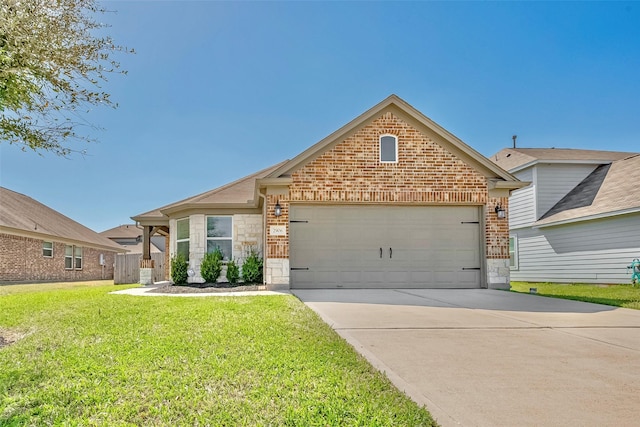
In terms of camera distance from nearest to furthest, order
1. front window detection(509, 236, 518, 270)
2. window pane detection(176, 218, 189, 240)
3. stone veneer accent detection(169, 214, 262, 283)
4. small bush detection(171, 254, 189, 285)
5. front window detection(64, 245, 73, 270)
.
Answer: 1. stone veneer accent detection(169, 214, 262, 283)
2. small bush detection(171, 254, 189, 285)
3. window pane detection(176, 218, 189, 240)
4. front window detection(509, 236, 518, 270)
5. front window detection(64, 245, 73, 270)

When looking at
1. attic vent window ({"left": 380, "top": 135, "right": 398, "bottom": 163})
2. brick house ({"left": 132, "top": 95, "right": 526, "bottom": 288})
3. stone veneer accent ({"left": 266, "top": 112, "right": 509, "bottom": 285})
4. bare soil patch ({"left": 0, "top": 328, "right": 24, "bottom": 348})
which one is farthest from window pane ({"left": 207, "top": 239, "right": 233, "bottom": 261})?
bare soil patch ({"left": 0, "top": 328, "right": 24, "bottom": 348})

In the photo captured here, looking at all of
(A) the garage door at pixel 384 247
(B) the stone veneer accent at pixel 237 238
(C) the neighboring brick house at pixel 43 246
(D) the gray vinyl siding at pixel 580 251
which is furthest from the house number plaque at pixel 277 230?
(C) the neighboring brick house at pixel 43 246

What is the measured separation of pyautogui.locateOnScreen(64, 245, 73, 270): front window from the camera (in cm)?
2644

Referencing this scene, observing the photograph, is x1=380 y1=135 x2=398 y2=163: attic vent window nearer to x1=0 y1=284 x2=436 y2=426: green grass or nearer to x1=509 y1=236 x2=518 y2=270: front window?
x1=0 y1=284 x2=436 y2=426: green grass

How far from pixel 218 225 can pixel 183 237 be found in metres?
1.74

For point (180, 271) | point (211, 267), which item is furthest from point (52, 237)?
point (211, 267)

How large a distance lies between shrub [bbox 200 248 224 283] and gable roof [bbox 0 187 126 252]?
11763 mm

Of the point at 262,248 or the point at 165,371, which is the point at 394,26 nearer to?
the point at 262,248

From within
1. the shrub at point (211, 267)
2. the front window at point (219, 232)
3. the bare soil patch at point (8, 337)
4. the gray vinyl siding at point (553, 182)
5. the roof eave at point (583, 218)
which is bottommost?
the bare soil patch at point (8, 337)

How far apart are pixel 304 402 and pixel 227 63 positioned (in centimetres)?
1519

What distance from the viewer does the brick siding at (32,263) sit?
20.8 m

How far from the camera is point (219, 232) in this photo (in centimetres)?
1445

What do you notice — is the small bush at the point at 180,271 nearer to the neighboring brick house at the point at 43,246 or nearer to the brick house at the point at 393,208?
the brick house at the point at 393,208

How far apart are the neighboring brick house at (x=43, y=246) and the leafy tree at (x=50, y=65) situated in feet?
52.4
